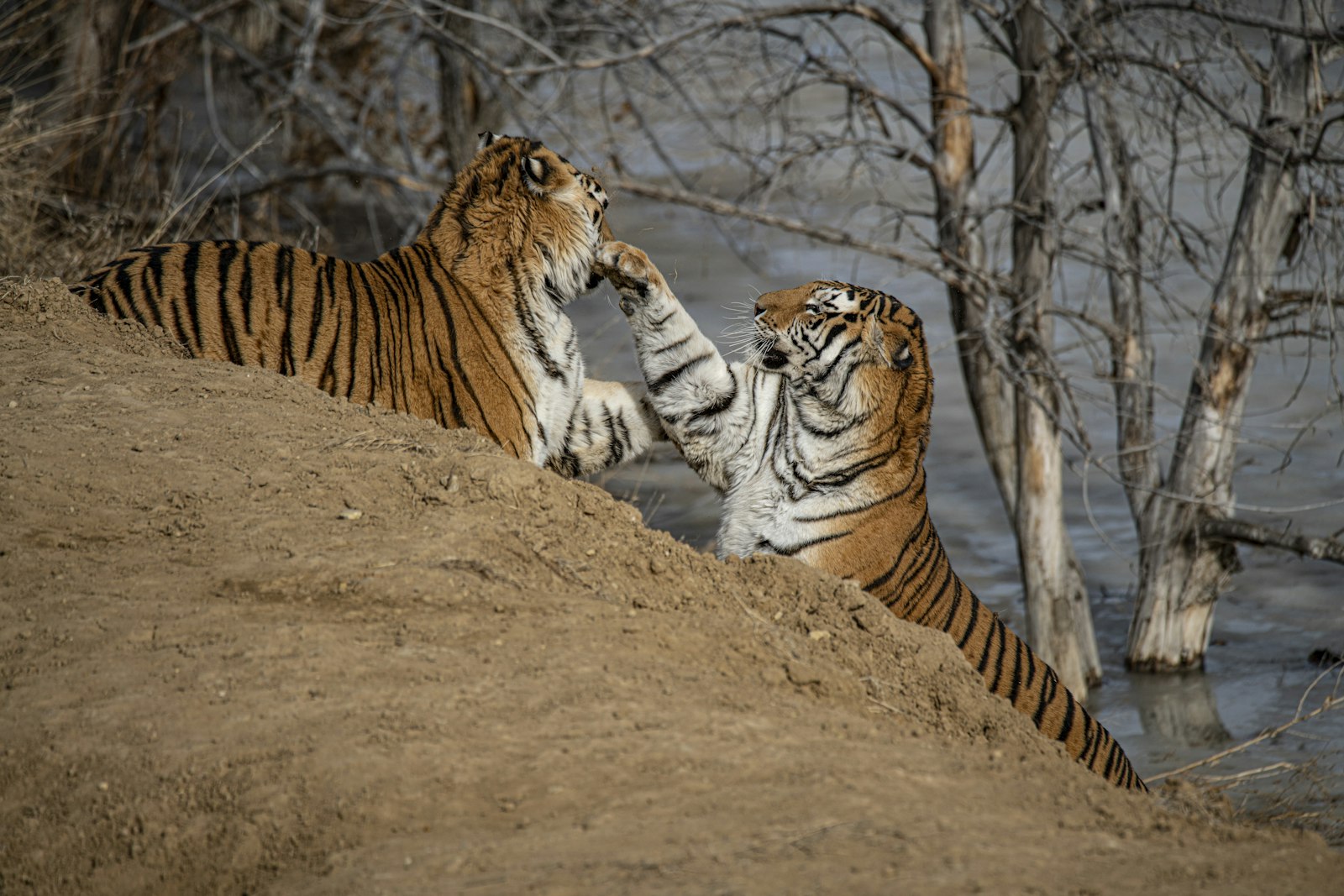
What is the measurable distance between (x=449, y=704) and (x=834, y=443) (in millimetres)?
1850

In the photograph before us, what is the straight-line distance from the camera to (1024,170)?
232 inches

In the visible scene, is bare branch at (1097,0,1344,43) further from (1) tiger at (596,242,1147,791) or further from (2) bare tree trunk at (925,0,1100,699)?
(1) tiger at (596,242,1147,791)

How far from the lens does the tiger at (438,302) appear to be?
359 centimetres

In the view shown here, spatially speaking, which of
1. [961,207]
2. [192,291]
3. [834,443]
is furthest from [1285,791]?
[192,291]

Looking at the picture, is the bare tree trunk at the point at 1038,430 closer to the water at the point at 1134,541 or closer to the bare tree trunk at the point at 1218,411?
the water at the point at 1134,541

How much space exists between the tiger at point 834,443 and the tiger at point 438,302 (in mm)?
220

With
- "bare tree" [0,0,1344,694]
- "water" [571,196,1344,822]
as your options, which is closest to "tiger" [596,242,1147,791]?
"water" [571,196,1344,822]

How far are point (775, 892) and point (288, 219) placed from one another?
9.57m

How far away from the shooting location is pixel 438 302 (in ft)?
12.2

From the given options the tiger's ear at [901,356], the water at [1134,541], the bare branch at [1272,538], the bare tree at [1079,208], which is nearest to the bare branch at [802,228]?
the bare tree at [1079,208]

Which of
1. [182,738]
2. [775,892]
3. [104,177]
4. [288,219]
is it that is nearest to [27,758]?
[182,738]

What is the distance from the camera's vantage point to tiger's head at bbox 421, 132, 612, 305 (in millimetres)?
3766

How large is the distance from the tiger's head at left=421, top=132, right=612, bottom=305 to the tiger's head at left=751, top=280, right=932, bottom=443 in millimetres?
590

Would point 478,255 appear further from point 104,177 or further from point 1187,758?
point 104,177
